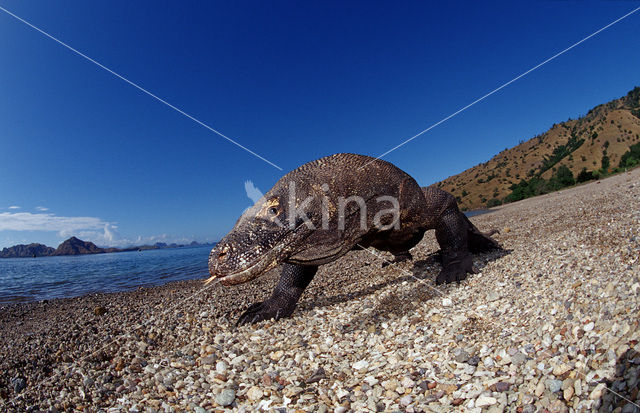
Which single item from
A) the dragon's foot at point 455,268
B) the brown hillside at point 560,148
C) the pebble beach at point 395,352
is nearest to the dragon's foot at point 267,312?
the pebble beach at point 395,352

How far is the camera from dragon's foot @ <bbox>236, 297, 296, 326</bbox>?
15.9 feet

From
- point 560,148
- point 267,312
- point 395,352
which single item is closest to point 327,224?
point 395,352

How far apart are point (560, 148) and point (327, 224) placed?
329 feet

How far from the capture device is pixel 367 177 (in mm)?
4512

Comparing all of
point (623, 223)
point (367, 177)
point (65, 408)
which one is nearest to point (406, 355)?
point (367, 177)

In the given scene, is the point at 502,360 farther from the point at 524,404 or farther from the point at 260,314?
the point at 260,314

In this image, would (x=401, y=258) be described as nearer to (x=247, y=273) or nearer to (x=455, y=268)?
(x=455, y=268)

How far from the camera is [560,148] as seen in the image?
269ft

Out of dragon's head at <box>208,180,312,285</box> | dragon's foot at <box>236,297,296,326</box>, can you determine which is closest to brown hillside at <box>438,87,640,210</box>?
dragon's foot at <box>236,297,296,326</box>

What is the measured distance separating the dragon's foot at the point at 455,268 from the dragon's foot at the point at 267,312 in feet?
8.23

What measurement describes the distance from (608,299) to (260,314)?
4.08 meters

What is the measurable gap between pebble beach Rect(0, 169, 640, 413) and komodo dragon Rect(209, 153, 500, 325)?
1.67 feet

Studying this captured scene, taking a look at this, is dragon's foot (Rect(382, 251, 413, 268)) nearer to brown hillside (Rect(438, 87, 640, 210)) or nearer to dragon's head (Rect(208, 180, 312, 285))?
dragon's head (Rect(208, 180, 312, 285))

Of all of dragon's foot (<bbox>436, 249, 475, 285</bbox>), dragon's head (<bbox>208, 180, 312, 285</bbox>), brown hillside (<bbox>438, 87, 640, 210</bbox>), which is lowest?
dragon's foot (<bbox>436, 249, 475, 285</bbox>)
